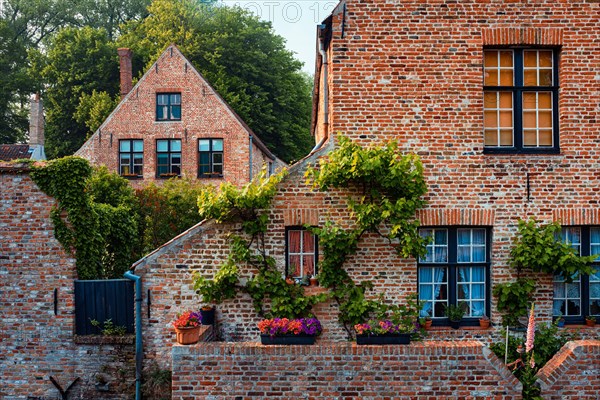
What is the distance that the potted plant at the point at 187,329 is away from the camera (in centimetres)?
798

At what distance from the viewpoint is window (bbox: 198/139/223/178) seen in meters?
25.2

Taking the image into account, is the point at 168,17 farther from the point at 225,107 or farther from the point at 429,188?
the point at 429,188

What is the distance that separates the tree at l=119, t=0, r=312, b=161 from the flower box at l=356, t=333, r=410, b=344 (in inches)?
932

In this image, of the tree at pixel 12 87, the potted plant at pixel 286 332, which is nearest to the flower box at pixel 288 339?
the potted plant at pixel 286 332

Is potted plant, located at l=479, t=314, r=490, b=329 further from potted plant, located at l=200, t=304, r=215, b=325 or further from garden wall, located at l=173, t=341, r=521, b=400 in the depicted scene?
potted plant, located at l=200, t=304, r=215, b=325

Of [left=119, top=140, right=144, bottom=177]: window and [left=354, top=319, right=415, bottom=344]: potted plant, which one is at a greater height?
[left=119, top=140, right=144, bottom=177]: window

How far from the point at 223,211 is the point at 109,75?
2855 centimetres

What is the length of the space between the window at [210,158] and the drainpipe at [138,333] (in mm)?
16075

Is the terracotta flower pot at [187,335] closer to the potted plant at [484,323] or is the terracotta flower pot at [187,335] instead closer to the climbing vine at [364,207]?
the climbing vine at [364,207]

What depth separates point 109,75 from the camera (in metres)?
34.6

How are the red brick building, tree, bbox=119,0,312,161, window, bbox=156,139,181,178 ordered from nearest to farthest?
the red brick building < window, bbox=156,139,181,178 < tree, bbox=119,0,312,161

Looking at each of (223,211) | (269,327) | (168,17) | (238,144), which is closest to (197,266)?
(223,211)

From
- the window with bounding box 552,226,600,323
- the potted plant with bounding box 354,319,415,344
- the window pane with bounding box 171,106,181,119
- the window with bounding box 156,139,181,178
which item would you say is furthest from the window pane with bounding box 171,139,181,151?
the potted plant with bounding box 354,319,415,344

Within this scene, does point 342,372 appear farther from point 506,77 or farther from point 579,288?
point 506,77
